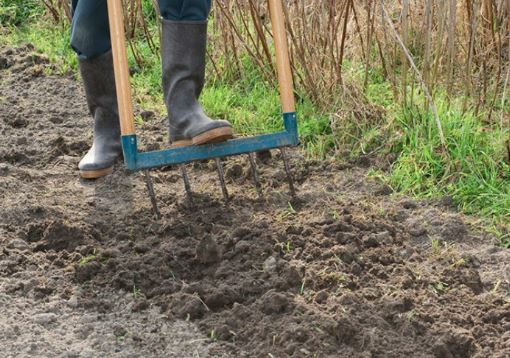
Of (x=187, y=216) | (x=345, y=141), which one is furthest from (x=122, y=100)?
(x=345, y=141)

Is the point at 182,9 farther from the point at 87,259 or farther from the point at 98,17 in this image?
the point at 87,259

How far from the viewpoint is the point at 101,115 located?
4.58 metres

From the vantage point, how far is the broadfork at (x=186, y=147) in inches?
148

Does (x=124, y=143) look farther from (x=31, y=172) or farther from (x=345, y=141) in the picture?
(x=345, y=141)

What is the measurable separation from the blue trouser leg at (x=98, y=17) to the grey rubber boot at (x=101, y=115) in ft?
0.21

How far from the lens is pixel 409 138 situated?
14.8 ft

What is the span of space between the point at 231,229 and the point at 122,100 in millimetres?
608

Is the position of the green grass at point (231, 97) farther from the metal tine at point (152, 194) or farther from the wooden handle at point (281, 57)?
the metal tine at point (152, 194)

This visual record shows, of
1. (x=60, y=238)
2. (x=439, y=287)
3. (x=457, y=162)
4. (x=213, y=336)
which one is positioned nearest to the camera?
(x=213, y=336)

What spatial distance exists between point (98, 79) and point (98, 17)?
32 cm

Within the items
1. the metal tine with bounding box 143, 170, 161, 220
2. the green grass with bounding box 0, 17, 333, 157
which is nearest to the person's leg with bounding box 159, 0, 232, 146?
the metal tine with bounding box 143, 170, 161, 220

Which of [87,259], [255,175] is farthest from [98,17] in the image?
[87,259]

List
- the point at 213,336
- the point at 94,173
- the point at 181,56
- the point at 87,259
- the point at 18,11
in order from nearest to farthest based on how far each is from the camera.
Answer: the point at 213,336 < the point at 87,259 < the point at 181,56 < the point at 94,173 < the point at 18,11

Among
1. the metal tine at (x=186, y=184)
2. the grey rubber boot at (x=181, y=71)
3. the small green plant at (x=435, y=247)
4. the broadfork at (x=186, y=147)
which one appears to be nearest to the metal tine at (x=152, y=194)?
the broadfork at (x=186, y=147)
